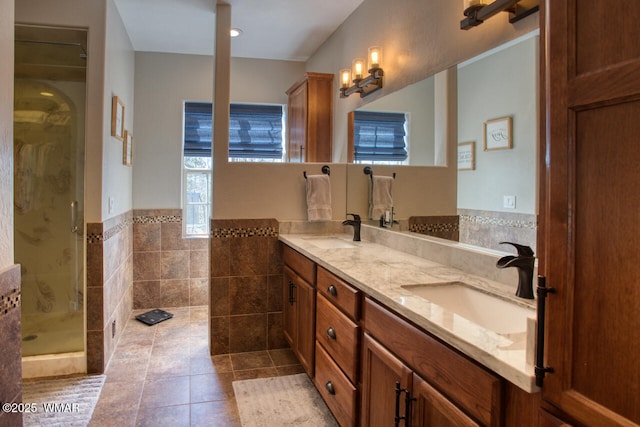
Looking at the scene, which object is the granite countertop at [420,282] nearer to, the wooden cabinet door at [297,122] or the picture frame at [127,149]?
the wooden cabinet door at [297,122]

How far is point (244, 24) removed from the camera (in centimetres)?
350

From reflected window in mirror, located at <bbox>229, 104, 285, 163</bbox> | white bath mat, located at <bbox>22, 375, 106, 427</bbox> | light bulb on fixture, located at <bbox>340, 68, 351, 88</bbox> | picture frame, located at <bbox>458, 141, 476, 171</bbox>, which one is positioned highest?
light bulb on fixture, located at <bbox>340, 68, 351, 88</bbox>

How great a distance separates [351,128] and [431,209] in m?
1.21

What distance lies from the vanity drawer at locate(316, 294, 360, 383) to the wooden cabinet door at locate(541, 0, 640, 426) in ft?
3.40

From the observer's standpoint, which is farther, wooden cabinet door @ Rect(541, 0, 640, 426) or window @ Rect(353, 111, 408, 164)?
window @ Rect(353, 111, 408, 164)

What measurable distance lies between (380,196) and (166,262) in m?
2.34

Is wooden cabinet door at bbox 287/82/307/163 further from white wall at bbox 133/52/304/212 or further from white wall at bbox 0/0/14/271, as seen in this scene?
white wall at bbox 0/0/14/271

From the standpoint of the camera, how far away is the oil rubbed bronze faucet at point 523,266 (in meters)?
1.43

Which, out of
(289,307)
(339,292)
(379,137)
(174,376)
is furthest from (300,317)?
(379,137)

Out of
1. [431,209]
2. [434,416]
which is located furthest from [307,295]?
[434,416]

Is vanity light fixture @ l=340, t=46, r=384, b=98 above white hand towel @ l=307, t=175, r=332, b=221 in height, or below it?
above

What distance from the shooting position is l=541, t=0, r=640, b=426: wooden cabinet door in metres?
0.67

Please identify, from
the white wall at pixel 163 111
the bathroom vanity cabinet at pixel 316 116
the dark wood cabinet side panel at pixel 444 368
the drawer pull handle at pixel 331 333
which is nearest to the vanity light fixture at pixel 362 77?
the bathroom vanity cabinet at pixel 316 116

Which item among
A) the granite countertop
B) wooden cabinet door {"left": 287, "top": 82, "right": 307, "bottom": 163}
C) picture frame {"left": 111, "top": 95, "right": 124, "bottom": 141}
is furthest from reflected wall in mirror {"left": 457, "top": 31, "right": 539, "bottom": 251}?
picture frame {"left": 111, "top": 95, "right": 124, "bottom": 141}
